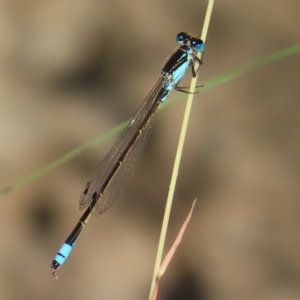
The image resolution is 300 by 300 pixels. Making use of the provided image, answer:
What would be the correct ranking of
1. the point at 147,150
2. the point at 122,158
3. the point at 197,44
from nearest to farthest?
the point at 197,44 < the point at 122,158 < the point at 147,150

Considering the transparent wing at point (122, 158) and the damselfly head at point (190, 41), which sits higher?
the damselfly head at point (190, 41)

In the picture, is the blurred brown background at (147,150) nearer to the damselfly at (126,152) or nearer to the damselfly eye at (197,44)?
the damselfly at (126,152)

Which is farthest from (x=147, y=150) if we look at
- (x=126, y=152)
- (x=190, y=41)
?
(x=190, y=41)

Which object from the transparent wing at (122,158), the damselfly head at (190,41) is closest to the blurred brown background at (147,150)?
the transparent wing at (122,158)

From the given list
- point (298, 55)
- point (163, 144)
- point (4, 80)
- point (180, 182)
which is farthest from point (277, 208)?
point (4, 80)

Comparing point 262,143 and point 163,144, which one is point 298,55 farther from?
point 163,144

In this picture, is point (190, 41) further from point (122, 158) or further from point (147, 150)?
point (147, 150)
